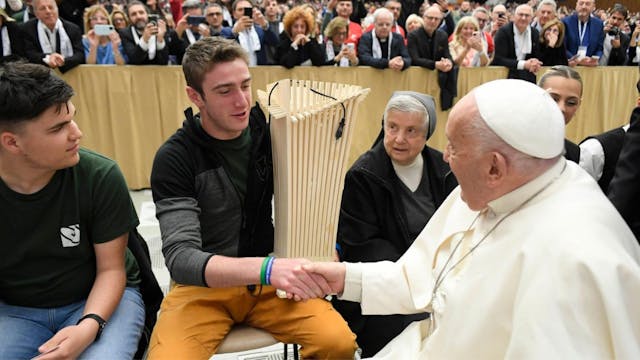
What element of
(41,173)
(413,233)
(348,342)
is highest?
(41,173)

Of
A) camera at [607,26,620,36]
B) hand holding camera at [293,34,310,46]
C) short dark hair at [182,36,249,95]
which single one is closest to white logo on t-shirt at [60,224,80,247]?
short dark hair at [182,36,249,95]

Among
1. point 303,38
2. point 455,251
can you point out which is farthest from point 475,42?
point 455,251

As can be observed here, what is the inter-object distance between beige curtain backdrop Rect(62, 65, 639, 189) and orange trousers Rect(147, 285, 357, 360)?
13.3 ft

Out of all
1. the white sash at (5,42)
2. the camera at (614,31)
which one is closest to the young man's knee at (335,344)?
the white sash at (5,42)

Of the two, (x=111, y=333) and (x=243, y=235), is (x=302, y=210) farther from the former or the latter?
(x=111, y=333)

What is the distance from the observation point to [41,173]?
1890 mm

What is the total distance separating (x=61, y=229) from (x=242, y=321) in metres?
0.82

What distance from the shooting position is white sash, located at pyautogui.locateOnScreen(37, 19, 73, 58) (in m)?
5.45

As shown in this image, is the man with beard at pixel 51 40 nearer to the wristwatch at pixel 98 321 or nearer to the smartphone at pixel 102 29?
the smartphone at pixel 102 29

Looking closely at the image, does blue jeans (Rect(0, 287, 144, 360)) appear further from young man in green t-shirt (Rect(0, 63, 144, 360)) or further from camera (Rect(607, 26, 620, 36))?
camera (Rect(607, 26, 620, 36))

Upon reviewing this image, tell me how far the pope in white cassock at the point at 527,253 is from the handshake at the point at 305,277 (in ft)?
1.25

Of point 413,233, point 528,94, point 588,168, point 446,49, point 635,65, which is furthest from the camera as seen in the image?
point 635,65

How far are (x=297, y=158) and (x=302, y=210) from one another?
0.21 meters

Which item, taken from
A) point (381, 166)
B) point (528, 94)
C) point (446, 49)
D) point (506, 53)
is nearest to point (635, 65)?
point (506, 53)
